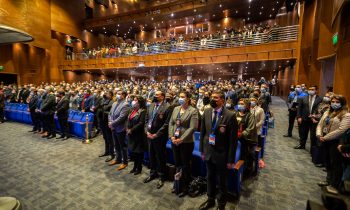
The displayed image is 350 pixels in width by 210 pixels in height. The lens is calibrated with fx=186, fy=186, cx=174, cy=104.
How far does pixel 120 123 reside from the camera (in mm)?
3928

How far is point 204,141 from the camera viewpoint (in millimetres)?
2670

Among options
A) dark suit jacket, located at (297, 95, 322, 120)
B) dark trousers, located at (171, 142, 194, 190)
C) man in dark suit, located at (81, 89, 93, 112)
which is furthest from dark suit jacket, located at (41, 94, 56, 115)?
dark suit jacket, located at (297, 95, 322, 120)

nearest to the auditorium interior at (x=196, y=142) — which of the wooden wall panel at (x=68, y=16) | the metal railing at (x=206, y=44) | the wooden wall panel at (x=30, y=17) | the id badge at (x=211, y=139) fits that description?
the id badge at (x=211, y=139)

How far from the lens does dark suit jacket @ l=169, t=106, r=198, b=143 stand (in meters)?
2.93

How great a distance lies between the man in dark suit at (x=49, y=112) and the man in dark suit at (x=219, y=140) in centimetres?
563

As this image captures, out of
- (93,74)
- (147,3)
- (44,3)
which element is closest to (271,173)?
(44,3)

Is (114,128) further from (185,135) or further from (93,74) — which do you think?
(93,74)

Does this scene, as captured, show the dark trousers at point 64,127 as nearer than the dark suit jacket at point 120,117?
No

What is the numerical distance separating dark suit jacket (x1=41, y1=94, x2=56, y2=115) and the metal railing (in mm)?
10865

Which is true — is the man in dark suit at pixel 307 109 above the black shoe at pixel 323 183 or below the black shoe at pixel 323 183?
above

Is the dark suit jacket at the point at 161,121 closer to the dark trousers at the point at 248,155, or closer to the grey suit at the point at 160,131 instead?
the grey suit at the point at 160,131

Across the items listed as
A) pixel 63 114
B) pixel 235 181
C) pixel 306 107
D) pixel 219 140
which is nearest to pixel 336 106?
pixel 306 107

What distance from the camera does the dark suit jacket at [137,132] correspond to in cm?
359

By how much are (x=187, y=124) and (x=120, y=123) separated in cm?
163
